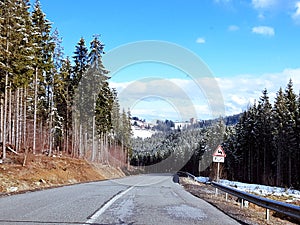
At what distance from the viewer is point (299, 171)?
56.2 m

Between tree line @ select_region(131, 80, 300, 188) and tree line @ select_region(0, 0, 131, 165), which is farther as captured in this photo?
tree line @ select_region(131, 80, 300, 188)

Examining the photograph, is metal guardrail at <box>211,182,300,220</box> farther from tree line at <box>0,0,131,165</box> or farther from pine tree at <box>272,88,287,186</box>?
pine tree at <box>272,88,287,186</box>

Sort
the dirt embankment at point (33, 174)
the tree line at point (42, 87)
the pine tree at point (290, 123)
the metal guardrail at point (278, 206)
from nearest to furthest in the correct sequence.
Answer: the metal guardrail at point (278, 206) → the dirt embankment at point (33, 174) → the tree line at point (42, 87) → the pine tree at point (290, 123)

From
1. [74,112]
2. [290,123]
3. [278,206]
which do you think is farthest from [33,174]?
[290,123]

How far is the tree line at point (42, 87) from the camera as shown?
2809 centimetres

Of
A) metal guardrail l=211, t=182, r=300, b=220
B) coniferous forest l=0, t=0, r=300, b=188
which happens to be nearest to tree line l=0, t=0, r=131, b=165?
coniferous forest l=0, t=0, r=300, b=188

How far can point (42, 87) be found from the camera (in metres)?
45.1

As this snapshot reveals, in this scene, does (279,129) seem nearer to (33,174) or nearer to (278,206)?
(33,174)

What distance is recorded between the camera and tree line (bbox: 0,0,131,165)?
28094mm

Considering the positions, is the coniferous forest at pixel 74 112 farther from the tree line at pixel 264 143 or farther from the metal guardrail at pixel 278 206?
the metal guardrail at pixel 278 206

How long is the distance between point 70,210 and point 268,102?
189 ft

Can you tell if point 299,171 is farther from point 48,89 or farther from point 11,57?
point 11,57

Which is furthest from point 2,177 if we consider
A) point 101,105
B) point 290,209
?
point 101,105

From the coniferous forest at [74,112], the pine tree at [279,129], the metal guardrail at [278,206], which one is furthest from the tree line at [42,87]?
the pine tree at [279,129]
